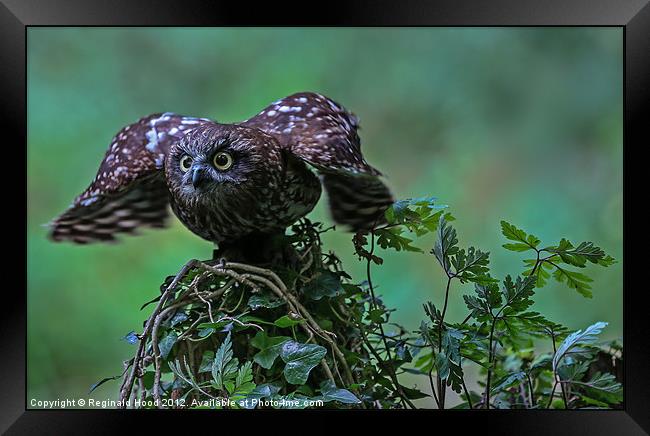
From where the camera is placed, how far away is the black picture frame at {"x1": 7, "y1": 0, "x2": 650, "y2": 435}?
1.05 meters

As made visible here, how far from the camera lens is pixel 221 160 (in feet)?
3.81

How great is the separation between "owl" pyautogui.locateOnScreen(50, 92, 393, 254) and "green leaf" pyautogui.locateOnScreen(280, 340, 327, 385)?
0.29 meters

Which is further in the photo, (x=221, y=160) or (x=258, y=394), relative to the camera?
(x=221, y=160)

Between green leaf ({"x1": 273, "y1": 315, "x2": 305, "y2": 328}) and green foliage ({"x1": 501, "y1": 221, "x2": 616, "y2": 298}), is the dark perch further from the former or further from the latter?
green foliage ({"x1": 501, "y1": 221, "x2": 616, "y2": 298})

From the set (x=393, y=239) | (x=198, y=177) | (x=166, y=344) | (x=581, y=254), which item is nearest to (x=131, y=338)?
(x=166, y=344)

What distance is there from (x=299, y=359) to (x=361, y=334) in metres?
0.16

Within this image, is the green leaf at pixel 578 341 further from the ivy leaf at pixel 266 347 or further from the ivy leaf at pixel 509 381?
the ivy leaf at pixel 266 347

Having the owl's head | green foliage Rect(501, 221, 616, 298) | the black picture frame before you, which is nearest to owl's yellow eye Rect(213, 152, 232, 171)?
the owl's head

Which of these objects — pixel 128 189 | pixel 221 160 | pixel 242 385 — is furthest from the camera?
pixel 128 189
